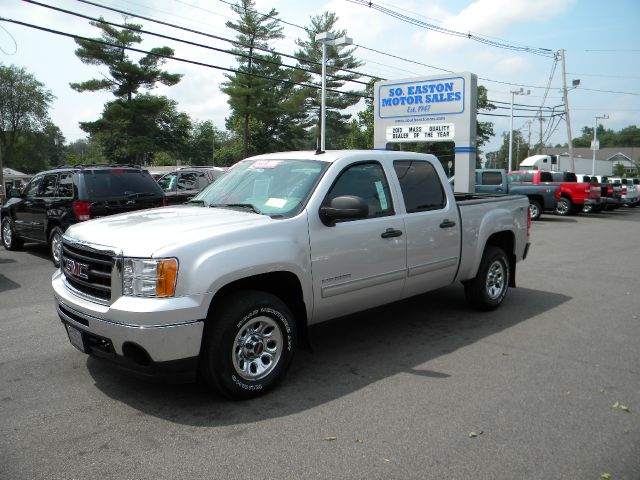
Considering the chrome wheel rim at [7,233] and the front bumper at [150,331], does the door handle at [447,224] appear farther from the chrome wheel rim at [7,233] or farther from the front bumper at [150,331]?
the chrome wheel rim at [7,233]

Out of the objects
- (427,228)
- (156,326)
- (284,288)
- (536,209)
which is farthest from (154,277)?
(536,209)

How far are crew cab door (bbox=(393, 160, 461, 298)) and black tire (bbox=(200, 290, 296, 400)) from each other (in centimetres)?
159

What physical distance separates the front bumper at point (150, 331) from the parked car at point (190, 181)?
10.0 metres

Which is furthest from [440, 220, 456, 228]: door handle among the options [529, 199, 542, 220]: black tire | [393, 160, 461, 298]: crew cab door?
[529, 199, 542, 220]: black tire

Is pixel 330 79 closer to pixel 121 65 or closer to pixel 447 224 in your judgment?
pixel 121 65

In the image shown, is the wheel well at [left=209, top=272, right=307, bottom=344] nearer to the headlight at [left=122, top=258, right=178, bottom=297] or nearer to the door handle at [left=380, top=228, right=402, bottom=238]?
the headlight at [left=122, top=258, right=178, bottom=297]

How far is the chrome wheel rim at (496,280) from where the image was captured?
642 cm

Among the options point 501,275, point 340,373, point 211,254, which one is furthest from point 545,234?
point 211,254

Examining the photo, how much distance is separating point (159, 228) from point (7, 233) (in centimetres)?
952

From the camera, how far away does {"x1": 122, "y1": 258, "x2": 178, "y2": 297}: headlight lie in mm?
3506

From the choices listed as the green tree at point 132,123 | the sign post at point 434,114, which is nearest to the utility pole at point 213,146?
the green tree at point 132,123

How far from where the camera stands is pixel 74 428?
351 centimetres

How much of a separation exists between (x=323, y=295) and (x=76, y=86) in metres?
40.7

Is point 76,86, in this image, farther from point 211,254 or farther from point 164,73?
point 211,254
